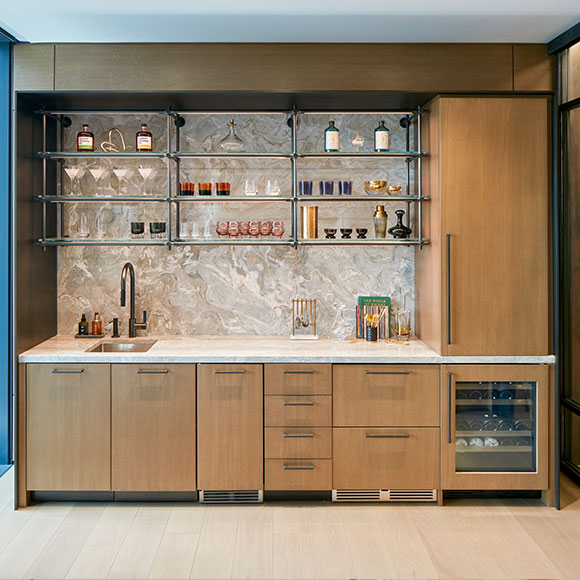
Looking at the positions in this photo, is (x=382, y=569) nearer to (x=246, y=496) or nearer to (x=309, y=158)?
(x=246, y=496)

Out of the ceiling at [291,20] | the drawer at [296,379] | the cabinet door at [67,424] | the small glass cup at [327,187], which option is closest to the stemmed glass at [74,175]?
the ceiling at [291,20]

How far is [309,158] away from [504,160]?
1.22 meters

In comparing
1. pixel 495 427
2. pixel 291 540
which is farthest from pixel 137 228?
pixel 495 427

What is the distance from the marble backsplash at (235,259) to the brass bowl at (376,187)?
0.23 m

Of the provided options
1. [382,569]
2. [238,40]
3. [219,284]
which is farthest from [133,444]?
[238,40]

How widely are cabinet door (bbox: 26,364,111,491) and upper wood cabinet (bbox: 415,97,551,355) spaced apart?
1.89m

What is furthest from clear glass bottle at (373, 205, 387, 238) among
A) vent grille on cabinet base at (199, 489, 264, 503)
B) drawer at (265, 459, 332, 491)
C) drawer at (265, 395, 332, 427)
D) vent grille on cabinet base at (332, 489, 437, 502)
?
vent grille on cabinet base at (199, 489, 264, 503)

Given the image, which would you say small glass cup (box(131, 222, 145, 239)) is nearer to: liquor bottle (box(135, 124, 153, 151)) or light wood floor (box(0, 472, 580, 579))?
liquor bottle (box(135, 124, 153, 151))

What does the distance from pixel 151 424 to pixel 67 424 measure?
46 cm

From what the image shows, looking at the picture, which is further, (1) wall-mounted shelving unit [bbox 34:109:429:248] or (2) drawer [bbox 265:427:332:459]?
(1) wall-mounted shelving unit [bbox 34:109:429:248]

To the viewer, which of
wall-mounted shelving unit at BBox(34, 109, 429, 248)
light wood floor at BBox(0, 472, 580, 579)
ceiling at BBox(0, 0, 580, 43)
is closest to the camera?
light wood floor at BBox(0, 472, 580, 579)

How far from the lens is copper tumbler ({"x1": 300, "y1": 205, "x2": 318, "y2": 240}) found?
358cm

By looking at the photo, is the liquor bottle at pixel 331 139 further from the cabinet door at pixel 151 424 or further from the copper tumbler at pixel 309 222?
the cabinet door at pixel 151 424

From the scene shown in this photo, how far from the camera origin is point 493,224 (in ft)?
10.5
